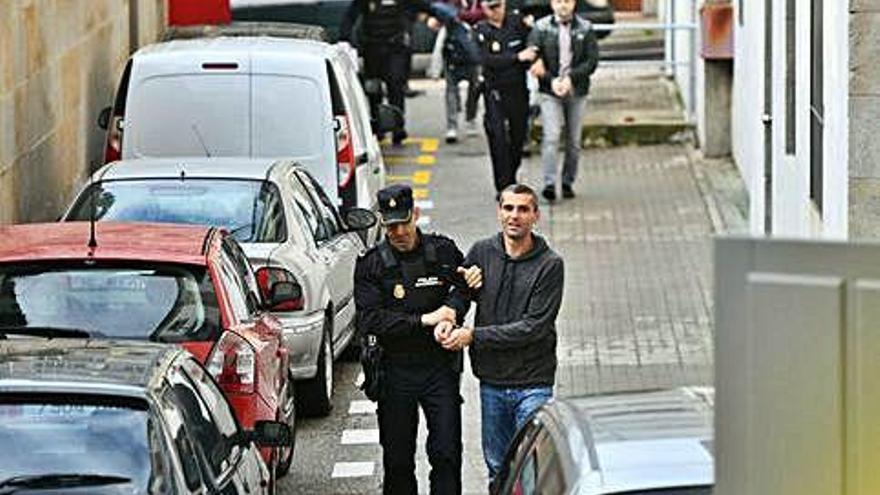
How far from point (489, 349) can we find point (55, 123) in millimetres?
8868

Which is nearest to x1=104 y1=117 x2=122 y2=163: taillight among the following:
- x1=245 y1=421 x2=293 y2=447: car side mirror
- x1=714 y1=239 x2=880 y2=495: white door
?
x1=245 y1=421 x2=293 y2=447: car side mirror

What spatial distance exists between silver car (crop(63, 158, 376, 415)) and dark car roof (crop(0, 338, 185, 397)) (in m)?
5.04

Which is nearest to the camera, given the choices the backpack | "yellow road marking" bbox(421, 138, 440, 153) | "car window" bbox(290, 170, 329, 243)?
"car window" bbox(290, 170, 329, 243)

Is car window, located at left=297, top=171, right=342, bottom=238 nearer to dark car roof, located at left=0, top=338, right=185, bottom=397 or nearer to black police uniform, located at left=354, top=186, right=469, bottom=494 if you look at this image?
black police uniform, located at left=354, top=186, right=469, bottom=494

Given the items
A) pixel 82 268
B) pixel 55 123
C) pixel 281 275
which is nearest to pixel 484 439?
pixel 82 268

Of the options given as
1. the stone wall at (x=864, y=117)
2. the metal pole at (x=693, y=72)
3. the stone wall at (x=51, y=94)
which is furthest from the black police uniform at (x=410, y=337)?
the metal pole at (x=693, y=72)

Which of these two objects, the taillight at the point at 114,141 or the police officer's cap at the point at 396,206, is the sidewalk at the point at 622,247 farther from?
the taillight at the point at 114,141

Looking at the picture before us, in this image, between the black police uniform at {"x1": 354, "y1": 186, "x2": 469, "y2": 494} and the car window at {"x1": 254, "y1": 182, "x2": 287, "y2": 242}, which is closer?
the black police uniform at {"x1": 354, "y1": 186, "x2": 469, "y2": 494}

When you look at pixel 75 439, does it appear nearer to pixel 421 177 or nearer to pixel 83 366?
pixel 83 366

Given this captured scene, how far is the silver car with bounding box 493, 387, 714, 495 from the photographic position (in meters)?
7.11

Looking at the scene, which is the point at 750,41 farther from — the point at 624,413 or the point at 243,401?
the point at 624,413

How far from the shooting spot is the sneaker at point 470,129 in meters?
27.9

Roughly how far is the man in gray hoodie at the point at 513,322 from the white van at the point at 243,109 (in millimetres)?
6346

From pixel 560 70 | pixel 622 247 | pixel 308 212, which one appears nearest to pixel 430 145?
pixel 560 70
